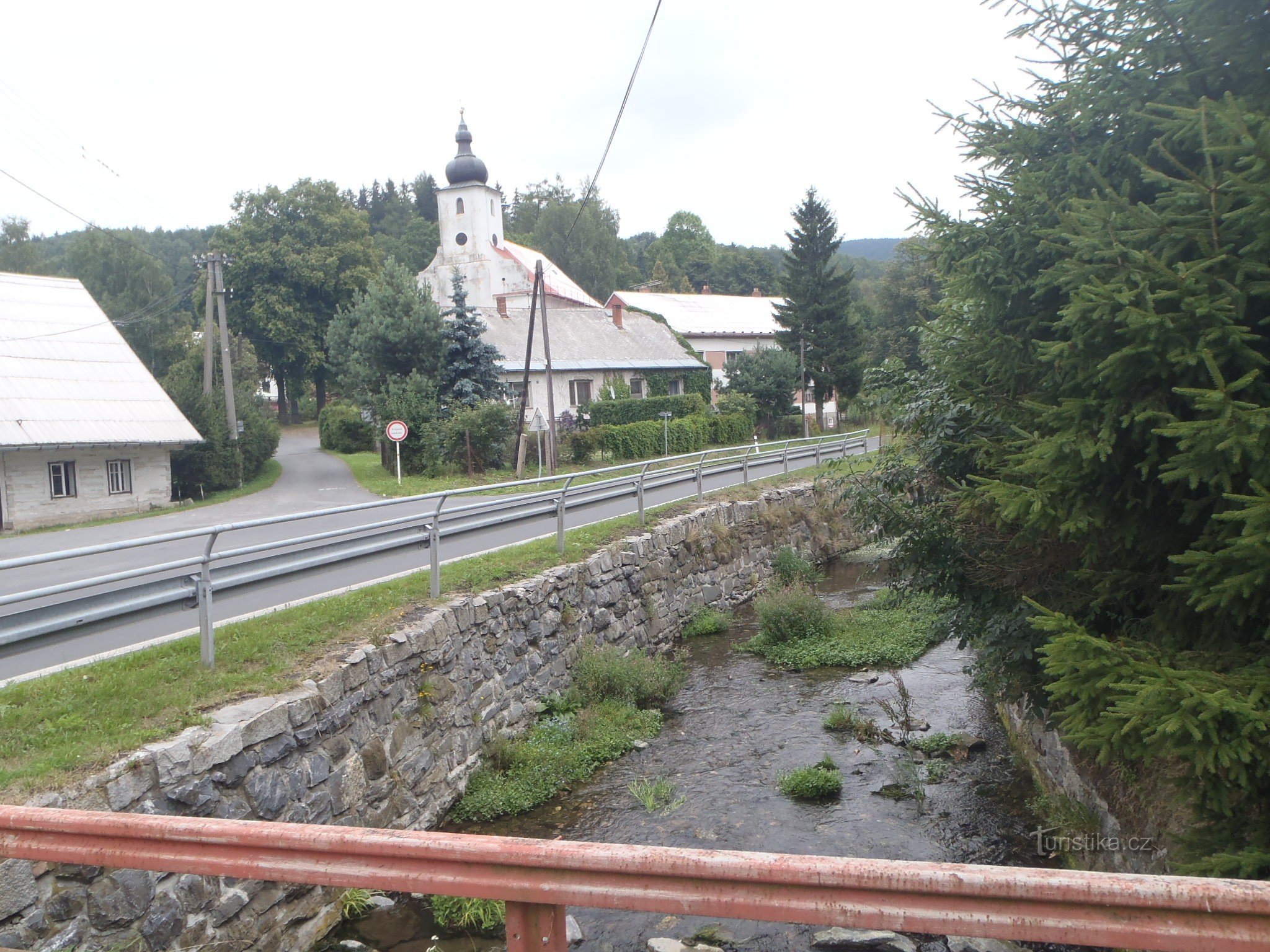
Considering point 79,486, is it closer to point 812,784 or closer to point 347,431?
point 347,431

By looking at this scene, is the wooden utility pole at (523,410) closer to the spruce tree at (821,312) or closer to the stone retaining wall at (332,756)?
the stone retaining wall at (332,756)

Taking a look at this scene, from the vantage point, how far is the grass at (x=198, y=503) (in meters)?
22.5

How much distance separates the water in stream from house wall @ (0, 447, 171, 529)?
1961cm

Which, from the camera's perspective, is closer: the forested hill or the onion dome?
the onion dome

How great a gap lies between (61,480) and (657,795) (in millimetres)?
22073

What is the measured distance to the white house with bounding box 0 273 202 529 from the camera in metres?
23.0

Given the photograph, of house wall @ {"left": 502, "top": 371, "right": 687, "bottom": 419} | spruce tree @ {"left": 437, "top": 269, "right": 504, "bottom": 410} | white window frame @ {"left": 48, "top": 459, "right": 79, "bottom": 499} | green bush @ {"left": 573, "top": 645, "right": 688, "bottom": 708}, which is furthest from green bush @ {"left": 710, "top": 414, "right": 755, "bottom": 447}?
green bush @ {"left": 573, "top": 645, "right": 688, "bottom": 708}

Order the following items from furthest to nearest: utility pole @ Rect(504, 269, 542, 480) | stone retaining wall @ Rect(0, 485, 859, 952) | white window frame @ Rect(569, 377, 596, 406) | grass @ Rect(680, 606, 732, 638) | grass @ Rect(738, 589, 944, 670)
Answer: white window frame @ Rect(569, 377, 596, 406) → utility pole @ Rect(504, 269, 542, 480) → grass @ Rect(680, 606, 732, 638) → grass @ Rect(738, 589, 944, 670) → stone retaining wall @ Rect(0, 485, 859, 952)

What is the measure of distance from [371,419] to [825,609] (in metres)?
22.4

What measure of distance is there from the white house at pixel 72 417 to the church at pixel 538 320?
1009cm

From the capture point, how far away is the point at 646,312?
51.8m

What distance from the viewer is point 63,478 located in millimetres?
23984

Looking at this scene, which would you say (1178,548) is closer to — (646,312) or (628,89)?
(628,89)

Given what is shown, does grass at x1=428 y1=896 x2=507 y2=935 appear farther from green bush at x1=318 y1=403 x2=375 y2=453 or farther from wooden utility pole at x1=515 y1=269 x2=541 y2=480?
green bush at x1=318 y1=403 x2=375 y2=453
